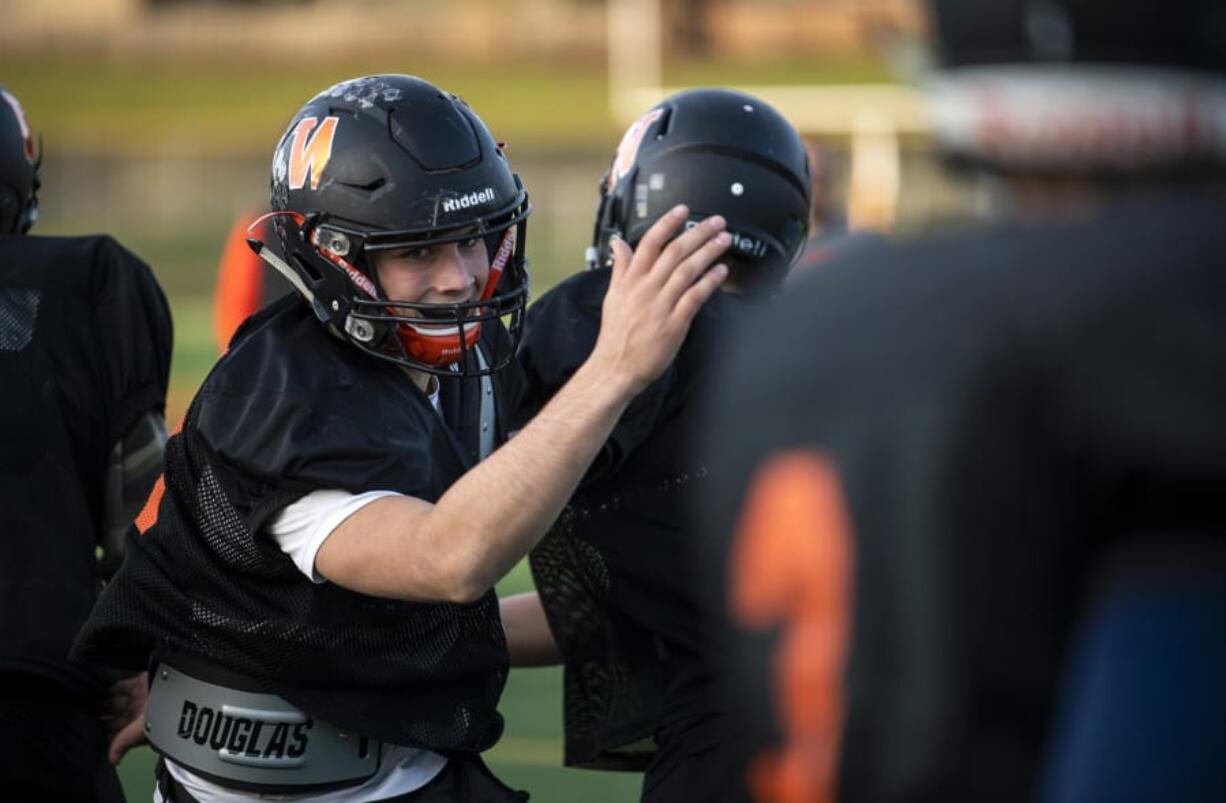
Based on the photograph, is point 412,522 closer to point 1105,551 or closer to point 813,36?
point 1105,551

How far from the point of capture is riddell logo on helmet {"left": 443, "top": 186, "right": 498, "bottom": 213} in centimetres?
307

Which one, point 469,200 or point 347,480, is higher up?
point 469,200

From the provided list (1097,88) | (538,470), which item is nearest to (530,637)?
(538,470)

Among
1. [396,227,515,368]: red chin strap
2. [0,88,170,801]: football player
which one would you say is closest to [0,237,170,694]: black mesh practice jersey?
[0,88,170,801]: football player

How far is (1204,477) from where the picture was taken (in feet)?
4.43

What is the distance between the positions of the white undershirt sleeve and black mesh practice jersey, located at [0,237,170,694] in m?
0.95

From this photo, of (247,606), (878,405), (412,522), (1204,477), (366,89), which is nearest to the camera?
(1204,477)

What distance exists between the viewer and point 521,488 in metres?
2.56

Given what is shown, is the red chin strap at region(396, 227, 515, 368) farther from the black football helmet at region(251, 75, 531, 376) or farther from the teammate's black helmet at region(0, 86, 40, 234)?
the teammate's black helmet at region(0, 86, 40, 234)

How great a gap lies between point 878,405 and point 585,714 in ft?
7.36

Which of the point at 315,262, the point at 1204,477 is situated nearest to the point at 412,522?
the point at 315,262

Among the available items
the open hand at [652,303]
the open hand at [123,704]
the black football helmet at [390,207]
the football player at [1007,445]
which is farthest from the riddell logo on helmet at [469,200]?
the football player at [1007,445]

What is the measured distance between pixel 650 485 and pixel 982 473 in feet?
6.51

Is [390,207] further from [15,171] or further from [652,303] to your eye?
[15,171]
